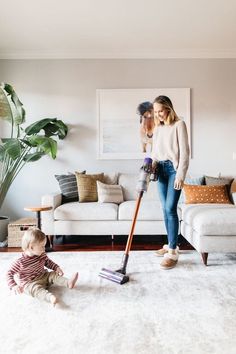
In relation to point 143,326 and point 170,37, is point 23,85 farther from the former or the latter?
point 143,326

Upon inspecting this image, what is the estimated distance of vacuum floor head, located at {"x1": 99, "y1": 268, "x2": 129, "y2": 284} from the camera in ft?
6.37

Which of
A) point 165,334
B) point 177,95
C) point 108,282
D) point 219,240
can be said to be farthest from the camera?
point 177,95

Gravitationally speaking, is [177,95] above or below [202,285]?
above

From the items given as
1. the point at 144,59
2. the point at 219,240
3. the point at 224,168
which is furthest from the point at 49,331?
the point at 144,59

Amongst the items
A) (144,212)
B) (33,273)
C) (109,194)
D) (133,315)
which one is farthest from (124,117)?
(133,315)

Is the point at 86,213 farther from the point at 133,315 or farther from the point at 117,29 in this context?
the point at 117,29

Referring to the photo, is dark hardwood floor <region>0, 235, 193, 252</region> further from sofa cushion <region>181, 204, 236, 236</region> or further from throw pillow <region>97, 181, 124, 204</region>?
sofa cushion <region>181, 204, 236, 236</region>

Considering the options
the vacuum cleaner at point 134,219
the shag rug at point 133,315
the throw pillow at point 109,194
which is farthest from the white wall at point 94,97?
the shag rug at point 133,315

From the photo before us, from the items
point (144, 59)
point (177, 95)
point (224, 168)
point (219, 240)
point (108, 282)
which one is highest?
point (144, 59)

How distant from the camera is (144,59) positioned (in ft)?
12.6

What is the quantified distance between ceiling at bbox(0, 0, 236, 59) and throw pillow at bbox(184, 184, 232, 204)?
183 cm

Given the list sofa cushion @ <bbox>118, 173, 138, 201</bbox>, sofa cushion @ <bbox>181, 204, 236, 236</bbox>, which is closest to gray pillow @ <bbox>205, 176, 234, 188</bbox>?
sofa cushion @ <bbox>118, 173, 138, 201</bbox>

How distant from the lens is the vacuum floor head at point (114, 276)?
1.94 meters

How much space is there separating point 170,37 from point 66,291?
3.10 meters
